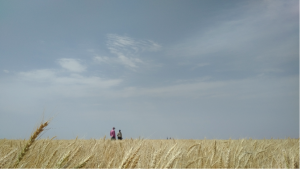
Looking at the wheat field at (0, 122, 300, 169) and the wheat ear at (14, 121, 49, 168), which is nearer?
the wheat field at (0, 122, 300, 169)

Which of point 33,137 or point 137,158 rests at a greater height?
point 33,137

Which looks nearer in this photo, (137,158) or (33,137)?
(137,158)

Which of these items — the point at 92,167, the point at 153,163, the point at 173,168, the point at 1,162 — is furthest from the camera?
the point at 92,167

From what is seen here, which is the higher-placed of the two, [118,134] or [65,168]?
[65,168]

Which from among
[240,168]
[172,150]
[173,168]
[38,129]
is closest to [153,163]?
[173,168]

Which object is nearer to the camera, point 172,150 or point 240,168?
point 172,150

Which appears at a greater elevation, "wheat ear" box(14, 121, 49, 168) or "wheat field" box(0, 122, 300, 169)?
"wheat ear" box(14, 121, 49, 168)

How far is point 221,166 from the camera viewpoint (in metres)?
2.33

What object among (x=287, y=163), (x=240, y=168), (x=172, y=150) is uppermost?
(x=172, y=150)

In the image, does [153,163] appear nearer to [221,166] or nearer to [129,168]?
[129,168]

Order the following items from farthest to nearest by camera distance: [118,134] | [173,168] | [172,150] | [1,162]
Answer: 1. [118,134]
2. [172,150]
3. [173,168]
4. [1,162]

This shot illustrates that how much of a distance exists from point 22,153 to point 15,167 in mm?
112

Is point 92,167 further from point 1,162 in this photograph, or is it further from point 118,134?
point 118,134

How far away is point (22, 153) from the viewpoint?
1.73 m
